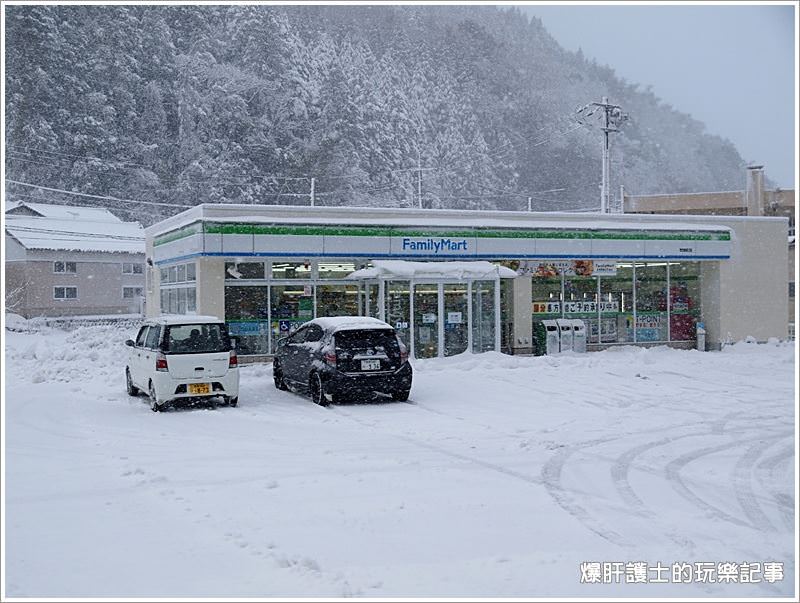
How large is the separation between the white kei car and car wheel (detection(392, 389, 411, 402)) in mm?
2766

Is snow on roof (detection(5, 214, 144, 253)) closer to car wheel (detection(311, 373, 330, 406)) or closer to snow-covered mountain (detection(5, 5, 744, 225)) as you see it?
snow-covered mountain (detection(5, 5, 744, 225))

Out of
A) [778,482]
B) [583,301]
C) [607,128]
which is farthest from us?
[607,128]

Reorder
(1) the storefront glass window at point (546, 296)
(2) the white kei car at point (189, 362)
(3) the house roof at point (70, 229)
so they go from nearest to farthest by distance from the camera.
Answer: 1. (2) the white kei car at point (189, 362)
2. (1) the storefront glass window at point (546, 296)
3. (3) the house roof at point (70, 229)

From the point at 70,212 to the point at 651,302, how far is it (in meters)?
36.7

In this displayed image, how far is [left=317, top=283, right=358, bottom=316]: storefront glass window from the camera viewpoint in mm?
21297

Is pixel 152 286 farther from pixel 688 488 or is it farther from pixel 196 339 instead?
pixel 688 488

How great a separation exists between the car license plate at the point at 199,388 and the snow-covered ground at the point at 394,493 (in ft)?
1.12

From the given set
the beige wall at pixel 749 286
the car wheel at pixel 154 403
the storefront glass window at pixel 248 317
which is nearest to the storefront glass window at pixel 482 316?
the storefront glass window at pixel 248 317

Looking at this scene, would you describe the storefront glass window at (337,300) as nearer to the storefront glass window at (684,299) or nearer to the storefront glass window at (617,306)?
the storefront glass window at (617,306)

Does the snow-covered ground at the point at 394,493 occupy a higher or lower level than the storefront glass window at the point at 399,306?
lower

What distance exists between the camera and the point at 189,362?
13.3m

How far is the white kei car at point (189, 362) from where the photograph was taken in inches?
520

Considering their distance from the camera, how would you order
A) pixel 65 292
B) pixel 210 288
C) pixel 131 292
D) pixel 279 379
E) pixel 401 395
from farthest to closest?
pixel 131 292 → pixel 65 292 → pixel 210 288 → pixel 279 379 → pixel 401 395

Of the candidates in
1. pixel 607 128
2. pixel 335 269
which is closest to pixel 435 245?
pixel 335 269
